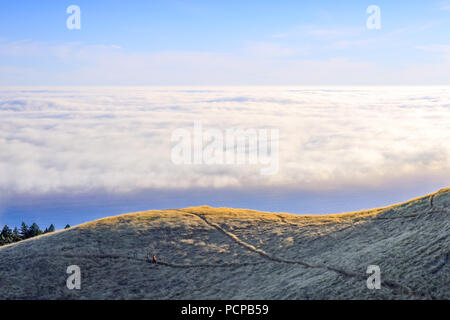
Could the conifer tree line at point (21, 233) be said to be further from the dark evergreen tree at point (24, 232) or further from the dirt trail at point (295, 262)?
the dirt trail at point (295, 262)

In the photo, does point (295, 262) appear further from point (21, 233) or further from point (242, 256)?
point (21, 233)

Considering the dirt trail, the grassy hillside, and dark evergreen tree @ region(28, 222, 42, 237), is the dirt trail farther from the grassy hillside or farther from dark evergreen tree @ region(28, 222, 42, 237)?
dark evergreen tree @ region(28, 222, 42, 237)

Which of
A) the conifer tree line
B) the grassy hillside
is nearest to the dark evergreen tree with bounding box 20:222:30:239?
the conifer tree line

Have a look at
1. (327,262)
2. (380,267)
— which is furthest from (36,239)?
(380,267)

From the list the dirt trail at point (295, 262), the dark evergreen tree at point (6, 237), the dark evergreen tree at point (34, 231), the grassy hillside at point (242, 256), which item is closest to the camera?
the dirt trail at point (295, 262)

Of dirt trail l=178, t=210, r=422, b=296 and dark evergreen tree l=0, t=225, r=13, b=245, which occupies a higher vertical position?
dirt trail l=178, t=210, r=422, b=296

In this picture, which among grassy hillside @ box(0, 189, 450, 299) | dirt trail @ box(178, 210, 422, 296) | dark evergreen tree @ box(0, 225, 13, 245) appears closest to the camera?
dirt trail @ box(178, 210, 422, 296)

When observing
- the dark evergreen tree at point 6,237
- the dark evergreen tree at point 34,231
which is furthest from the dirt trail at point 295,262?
the dark evergreen tree at point 34,231

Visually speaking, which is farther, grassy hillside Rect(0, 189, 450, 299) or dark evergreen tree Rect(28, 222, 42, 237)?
dark evergreen tree Rect(28, 222, 42, 237)

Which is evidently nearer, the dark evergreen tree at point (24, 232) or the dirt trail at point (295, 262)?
the dirt trail at point (295, 262)
